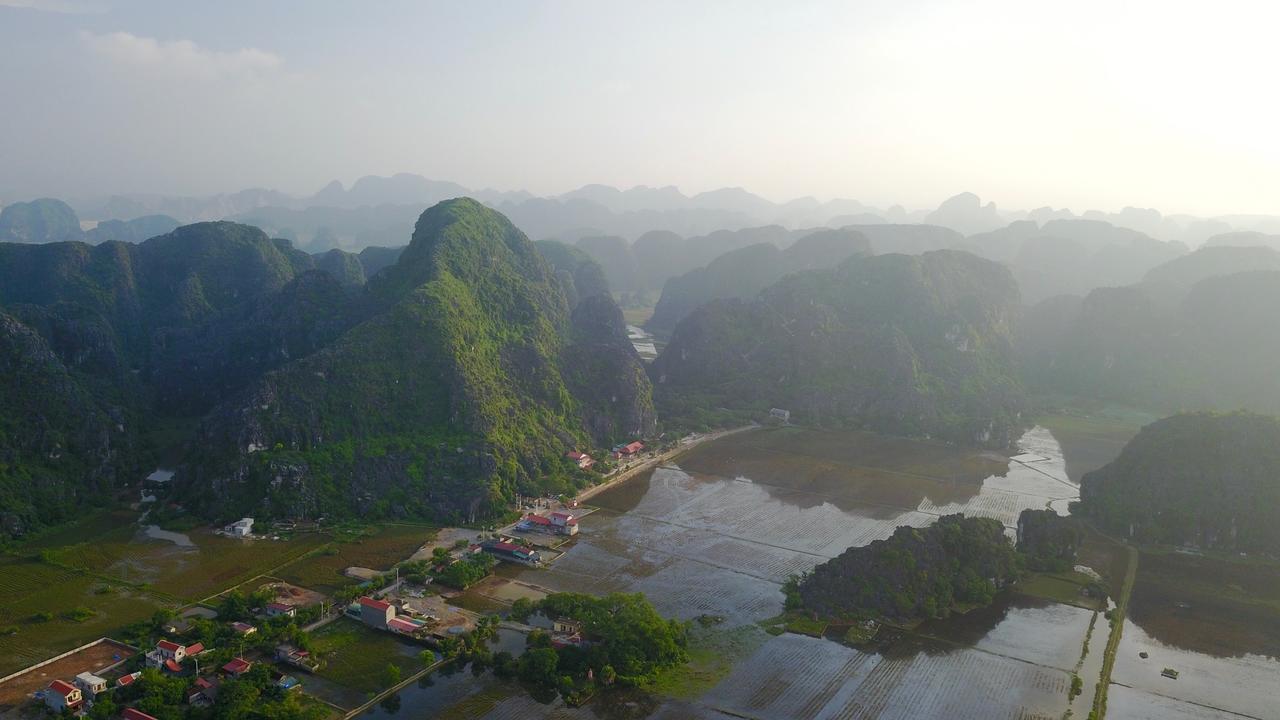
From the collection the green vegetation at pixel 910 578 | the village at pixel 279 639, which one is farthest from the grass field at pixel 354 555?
the green vegetation at pixel 910 578

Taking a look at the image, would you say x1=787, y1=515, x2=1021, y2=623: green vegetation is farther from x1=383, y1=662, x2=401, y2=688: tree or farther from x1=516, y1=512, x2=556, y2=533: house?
x1=383, y1=662, x2=401, y2=688: tree

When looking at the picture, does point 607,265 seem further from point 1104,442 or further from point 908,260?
point 1104,442

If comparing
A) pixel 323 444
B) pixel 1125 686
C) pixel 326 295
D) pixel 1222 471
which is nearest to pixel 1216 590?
pixel 1222 471

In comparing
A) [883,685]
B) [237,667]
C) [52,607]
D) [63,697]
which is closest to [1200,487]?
[883,685]

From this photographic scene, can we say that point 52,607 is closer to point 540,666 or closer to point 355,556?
point 355,556

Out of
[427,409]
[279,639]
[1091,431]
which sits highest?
[427,409]

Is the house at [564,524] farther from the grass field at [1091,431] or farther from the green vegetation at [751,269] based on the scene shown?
the green vegetation at [751,269]
